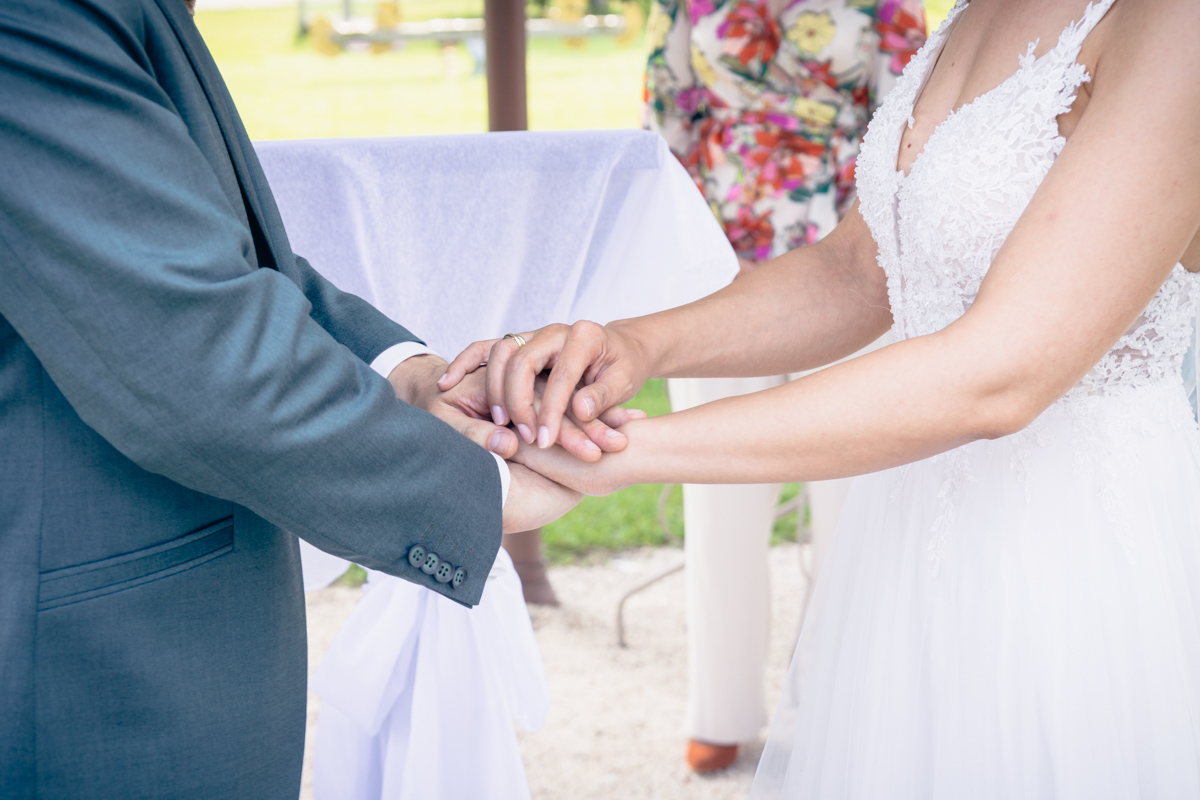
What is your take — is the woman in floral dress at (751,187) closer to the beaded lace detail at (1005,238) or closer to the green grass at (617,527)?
the beaded lace detail at (1005,238)

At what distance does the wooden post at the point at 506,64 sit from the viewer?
9.86ft

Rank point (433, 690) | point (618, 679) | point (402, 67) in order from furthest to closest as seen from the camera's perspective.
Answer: point (402, 67)
point (618, 679)
point (433, 690)

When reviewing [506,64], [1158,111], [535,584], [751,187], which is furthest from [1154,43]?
[535,584]

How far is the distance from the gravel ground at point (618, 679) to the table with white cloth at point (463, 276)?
0.83 m

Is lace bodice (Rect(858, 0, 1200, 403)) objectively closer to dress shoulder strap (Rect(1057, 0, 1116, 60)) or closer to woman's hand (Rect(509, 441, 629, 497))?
dress shoulder strap (Rect(1057, 0, 1116, 60))

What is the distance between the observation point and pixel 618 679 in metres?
2.80

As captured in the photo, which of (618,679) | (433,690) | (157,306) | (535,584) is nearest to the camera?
(157,306)

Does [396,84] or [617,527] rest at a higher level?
[617,527]

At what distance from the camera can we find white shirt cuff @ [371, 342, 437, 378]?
53.3 inches

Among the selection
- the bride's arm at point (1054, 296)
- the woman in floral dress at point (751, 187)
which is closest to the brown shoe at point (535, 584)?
the woman in floral dress at point (751, 187)

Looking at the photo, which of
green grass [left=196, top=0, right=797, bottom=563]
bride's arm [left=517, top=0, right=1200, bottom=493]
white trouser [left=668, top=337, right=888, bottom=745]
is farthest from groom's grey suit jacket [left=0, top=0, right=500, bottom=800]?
green grass [left=196, top=0, right=797, bottom=563]

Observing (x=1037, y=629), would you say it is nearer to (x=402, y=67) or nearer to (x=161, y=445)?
(x=161, y=445)

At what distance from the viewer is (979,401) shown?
39.8 inches

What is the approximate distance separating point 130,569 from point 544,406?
0.50m
